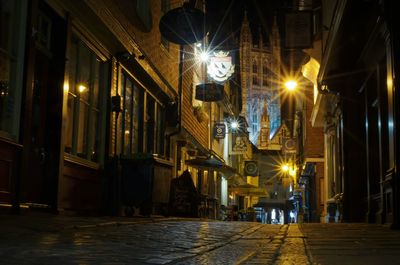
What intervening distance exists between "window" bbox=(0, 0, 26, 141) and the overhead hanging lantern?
4.74 meters

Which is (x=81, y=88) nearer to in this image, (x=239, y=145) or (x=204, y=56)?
(x=204, y=56)

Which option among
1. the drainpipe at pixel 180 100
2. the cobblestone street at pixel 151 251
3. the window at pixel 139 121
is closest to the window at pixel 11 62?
the cobblestone street at pixel 151 251

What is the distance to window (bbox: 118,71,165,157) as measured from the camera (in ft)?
43.5

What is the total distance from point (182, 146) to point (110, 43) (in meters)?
8.75

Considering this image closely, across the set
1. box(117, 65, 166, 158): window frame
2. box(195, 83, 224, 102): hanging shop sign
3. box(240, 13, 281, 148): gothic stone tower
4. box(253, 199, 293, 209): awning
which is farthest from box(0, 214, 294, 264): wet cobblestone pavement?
box(240, 13, 281, 148): gothic stone tower

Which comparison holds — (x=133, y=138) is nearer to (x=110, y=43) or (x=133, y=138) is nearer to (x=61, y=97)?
(x=110, y=43)

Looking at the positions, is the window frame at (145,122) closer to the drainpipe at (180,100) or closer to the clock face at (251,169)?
the drainpipe at (180,100)

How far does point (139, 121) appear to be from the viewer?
14.9m

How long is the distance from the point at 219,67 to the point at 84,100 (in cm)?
1534

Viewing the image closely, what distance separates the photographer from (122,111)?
41.6 ft

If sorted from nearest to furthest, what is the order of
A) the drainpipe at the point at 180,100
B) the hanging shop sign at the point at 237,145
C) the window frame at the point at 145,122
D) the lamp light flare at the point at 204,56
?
the window frame at the point at 145,122 < the drainpipe at the point at 180,100 < the lamp light flare at the point at 204,56 < the hanging shop sign at the point at 237,145

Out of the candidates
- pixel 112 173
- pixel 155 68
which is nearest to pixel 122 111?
pixel 112 173

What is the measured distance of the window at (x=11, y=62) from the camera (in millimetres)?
7527

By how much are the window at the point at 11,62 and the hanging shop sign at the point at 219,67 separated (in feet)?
58.5
